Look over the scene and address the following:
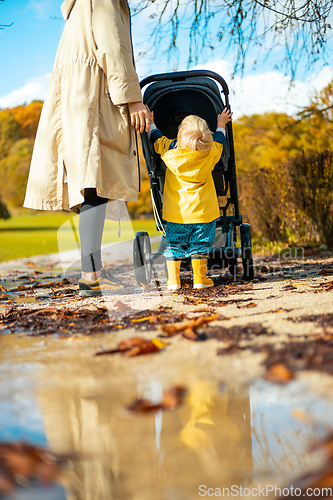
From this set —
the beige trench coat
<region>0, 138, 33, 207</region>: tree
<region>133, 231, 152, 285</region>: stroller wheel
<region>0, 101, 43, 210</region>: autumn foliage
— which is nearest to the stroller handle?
the beige trench coat

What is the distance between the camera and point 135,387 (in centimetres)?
135

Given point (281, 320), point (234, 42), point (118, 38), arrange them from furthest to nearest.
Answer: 1. point (234, 42)
2. point (118, 38)
3. point (281, 320)

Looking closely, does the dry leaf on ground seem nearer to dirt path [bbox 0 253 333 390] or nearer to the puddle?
dirt path [bbox 0 253 333 390]

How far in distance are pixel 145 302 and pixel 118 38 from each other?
5.65 feet

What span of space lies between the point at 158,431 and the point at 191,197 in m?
2.41

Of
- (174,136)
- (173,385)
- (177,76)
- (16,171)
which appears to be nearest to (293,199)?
(174,136)

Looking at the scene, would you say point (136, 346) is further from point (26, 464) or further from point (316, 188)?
point (316, 188)

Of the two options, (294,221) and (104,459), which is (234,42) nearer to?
(294,221)

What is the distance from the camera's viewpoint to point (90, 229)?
2.78 meters

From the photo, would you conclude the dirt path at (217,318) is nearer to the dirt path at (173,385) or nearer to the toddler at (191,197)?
the dirt path at (173,385)

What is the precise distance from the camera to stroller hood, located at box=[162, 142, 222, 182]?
324cm

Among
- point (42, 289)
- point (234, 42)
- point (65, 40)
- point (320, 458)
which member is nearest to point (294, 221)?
point (234, 42)

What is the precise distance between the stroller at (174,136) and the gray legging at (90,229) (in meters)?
0.67

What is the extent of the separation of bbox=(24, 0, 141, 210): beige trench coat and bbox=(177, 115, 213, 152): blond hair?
1.72 feet
